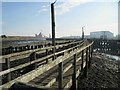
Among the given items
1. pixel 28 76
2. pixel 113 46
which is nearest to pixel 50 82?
pixel 28 76

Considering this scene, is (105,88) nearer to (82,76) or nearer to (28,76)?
(82,76)

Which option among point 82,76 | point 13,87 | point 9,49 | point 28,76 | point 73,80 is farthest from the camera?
point 9,49

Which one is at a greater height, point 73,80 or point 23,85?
point 23,85

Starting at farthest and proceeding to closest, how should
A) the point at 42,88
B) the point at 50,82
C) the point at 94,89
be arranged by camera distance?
the point at 94,89
the point at 50,82
the point at 42,88

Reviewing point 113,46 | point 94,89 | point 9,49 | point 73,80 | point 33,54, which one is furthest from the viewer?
point 113,46

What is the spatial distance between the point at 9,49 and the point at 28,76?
12.8 metres

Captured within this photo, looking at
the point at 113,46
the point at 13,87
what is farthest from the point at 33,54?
the point at 113,46

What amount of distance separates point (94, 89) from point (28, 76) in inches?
282

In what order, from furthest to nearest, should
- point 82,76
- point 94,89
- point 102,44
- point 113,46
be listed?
point 102,44 → point 113,46 → point 82,76 → point 94,89

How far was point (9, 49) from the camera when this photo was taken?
631 inches

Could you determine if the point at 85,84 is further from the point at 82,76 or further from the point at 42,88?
the point at 42,88

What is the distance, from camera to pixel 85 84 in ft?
34.7

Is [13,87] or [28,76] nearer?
[13,87]

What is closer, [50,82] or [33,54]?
[50,82]
